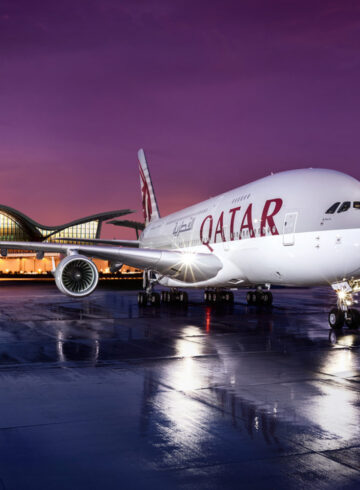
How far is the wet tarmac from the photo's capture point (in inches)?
171

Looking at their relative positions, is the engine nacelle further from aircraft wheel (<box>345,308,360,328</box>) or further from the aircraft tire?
aircraft wheel (<box>345,308,360,328</box>)

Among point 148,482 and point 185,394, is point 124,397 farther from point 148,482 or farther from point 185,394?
point 148,482

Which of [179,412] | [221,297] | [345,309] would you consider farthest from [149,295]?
[179,412]

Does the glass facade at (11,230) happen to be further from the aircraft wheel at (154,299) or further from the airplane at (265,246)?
the aircraft wheel at (154,299)

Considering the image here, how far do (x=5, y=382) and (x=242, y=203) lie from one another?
35.9ft

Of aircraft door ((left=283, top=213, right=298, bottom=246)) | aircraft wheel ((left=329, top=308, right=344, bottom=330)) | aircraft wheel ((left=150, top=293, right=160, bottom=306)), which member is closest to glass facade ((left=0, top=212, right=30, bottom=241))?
aircraft wheel ((left=150, top=293, right=160, bottom=306))

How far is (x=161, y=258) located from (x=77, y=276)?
3386 millimetres

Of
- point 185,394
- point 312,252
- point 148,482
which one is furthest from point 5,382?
point 312,252

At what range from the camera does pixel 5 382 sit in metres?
7.64

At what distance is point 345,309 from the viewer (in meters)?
13.8

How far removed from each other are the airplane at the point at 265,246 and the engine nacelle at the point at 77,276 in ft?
0.11

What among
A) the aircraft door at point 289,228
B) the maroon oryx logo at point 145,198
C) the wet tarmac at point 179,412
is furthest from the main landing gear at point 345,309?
the maroon oryx logo at point 145,198

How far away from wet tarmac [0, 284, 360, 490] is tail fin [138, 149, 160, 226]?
1967cm

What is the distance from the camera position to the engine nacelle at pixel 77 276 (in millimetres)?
17609
